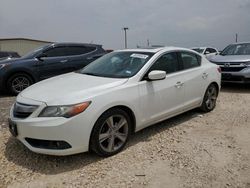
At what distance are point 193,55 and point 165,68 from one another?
1.13m

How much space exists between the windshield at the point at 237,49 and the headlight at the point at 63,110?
Result: 24.5 ft

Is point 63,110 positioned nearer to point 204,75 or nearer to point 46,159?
point 46,159

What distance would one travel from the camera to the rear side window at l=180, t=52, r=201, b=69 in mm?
5273

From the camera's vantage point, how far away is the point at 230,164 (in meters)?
3.63

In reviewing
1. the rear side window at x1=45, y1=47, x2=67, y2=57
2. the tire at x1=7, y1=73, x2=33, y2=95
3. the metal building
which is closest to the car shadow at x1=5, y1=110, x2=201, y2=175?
the tire at x1=7, y1=73, x2=33, y2=95

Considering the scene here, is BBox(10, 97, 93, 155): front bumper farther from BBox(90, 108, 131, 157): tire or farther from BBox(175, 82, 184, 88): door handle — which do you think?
BBox(175, 82, 184, 88): door handle

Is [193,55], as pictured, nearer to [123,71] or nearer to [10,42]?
[123,71]

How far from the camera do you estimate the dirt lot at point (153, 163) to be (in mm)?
3254

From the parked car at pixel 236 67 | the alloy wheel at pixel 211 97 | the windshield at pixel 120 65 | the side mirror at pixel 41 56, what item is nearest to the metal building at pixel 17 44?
the side mirror at pixel 41 56

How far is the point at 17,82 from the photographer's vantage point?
312 inches

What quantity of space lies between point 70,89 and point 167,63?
190cm

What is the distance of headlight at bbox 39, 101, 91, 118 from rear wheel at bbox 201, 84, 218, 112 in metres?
3.16

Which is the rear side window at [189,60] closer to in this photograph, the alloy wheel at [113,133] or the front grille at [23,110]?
the alloy wheel at [113,133]

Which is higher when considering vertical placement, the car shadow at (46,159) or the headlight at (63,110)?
the headlight at (63,110)
